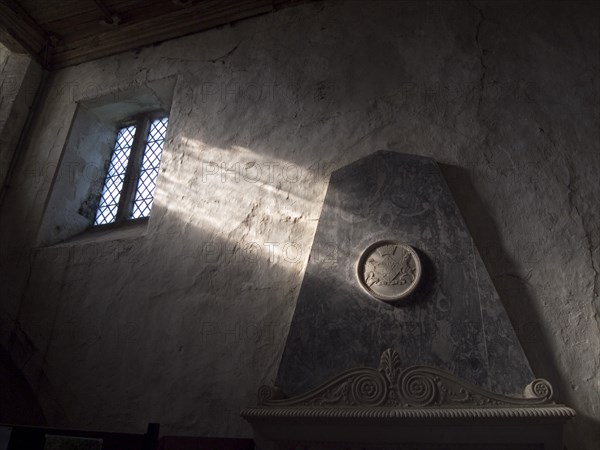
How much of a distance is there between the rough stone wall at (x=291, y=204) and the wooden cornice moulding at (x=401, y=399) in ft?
0.94

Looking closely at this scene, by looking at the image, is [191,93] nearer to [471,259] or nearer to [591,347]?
[471,259]

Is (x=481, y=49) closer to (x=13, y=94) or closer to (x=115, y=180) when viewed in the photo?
(x=115, y=180)

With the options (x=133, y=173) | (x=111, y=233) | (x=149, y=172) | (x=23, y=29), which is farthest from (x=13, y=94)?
(x=111, y=233)

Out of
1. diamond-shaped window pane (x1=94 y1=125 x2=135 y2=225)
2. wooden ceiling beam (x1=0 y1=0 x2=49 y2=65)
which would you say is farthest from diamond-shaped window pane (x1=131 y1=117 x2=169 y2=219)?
wooden ceiling beam (x1=0 y1=0 x2=49 y2=65)

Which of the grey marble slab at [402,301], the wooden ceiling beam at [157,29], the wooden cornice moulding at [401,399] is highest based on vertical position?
the wooden ceiling beam at [157,29]

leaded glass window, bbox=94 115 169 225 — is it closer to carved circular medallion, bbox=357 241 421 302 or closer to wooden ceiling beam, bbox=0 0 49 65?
wooden ceiling beam, bbox=0 0 49 65

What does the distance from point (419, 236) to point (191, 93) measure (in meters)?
2.45

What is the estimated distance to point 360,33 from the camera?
4.00 m

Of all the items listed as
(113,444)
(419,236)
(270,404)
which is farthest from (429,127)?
(113,444)

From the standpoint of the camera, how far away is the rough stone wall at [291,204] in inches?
115

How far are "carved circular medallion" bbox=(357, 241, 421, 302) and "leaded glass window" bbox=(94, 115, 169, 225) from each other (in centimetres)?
210

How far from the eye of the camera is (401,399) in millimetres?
2562

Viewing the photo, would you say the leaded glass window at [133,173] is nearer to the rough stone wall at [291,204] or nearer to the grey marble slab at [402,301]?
the rough stone wall at [291,204]

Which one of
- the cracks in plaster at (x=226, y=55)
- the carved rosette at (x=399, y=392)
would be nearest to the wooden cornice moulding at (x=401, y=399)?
the carved rosette at (x=399, y=392)
